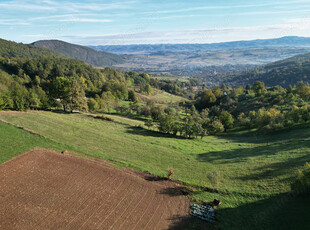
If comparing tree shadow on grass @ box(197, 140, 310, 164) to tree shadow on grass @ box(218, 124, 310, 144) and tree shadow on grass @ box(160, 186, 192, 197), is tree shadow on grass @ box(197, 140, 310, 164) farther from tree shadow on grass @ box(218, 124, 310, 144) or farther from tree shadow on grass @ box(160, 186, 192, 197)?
tree shadow on grass @ box(160, 186, 192, 197)

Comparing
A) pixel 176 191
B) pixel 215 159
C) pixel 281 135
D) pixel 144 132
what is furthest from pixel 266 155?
pixel 144 132

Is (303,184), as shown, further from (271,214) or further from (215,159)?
(215,159)

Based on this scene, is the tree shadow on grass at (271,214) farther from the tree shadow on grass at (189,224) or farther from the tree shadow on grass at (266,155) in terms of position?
the tree shadow on grass at (266,155)

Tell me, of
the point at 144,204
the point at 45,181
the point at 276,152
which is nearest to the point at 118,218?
the point at 144,204

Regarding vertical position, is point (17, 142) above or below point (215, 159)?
above

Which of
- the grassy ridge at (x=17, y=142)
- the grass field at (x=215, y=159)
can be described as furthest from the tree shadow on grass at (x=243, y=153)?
the grassy ridge at (x=17, y=142)

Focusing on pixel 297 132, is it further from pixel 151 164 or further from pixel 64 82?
pixel 64 82
